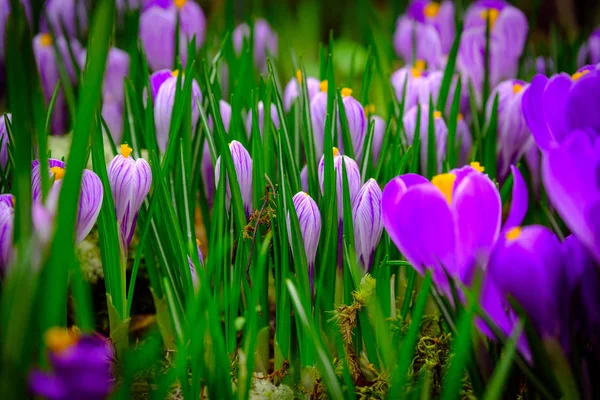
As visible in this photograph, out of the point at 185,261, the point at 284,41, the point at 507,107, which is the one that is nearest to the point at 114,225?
the point at 185,261

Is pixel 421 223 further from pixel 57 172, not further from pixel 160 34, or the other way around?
pixel 160 34

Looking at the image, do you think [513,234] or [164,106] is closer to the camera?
[513,234]

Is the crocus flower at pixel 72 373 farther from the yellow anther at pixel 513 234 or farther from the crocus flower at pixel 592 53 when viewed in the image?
the crocus flower at pixel 592 53

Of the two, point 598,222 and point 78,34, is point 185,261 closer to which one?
point 598,222

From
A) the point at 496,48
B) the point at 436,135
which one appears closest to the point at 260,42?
the point at 496,48

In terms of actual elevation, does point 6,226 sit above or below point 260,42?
below

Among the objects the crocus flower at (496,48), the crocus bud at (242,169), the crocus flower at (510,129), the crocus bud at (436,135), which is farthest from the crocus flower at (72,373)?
the crocus flower at (496,48)
